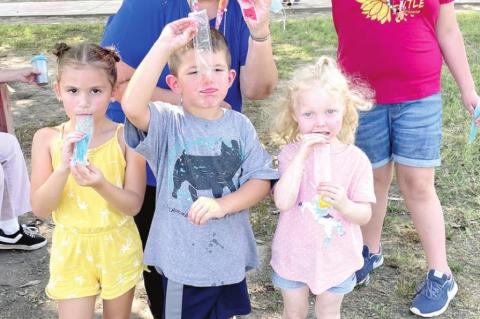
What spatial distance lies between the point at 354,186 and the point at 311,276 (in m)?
0.37

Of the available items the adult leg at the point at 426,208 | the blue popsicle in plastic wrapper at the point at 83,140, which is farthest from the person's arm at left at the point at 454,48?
the blue popsicle in plastic wrapper at the point at 83,140

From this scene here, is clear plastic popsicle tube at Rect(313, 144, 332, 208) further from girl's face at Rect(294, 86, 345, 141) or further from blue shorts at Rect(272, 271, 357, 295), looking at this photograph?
blue shorts at Rect(272, 271, 357, 295)

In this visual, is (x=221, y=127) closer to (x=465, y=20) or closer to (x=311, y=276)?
(x=311, y=276)

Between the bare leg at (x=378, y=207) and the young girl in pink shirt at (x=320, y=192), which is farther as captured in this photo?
the bare leg at (x=378, y=207)

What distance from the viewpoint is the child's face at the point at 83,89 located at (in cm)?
215

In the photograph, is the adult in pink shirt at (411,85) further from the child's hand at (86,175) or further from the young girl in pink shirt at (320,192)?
the child's hand at (86,175)

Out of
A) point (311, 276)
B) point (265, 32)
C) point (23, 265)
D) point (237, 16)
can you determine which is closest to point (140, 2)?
point (237, 16)

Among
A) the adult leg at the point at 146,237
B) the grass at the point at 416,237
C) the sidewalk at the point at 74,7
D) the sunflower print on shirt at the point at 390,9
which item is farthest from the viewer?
the sidewalk at the point at 74,7

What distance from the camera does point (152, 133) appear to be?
2.01 metres

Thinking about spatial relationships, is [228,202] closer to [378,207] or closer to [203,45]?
[203,45]

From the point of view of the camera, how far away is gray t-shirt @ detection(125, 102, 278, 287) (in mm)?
2078

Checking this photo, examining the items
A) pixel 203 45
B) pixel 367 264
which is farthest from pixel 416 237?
pixel 203 45

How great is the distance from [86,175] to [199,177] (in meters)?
0.38

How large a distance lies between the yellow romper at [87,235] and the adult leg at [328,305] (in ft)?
2.59
